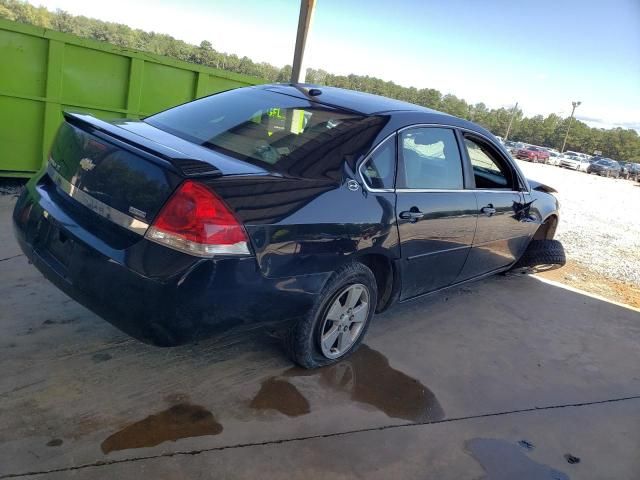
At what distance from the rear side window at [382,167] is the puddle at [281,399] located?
4.12 feet

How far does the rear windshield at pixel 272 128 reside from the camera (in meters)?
3.03

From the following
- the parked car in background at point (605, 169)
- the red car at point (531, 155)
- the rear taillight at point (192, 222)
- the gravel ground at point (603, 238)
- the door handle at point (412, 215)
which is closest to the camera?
the rear taillight at point (192, 222)

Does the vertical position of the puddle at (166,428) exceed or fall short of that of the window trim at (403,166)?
it falls short

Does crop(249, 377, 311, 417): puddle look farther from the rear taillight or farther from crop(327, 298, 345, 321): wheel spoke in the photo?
the rear taillight

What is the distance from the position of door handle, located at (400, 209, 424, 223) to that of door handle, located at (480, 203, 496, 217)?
37.9 inches

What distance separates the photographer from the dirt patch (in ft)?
20.5

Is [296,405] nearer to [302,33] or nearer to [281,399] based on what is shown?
[281,399]

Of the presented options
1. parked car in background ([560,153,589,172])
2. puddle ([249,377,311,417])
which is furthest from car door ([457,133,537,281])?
parked car in background ([560,153,589,172])

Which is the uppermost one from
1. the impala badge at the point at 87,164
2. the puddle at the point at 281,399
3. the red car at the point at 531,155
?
the red car at the point at 531,155

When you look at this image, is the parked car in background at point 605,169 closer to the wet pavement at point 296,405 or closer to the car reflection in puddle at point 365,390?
the wet pavement at point 296,405

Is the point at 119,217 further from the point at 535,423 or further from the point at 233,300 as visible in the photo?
the point at 535,423

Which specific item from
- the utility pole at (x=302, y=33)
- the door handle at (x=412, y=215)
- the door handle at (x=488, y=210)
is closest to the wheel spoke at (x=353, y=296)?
the door handle at (x=412, y=215)

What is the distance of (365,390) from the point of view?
324 centimetres

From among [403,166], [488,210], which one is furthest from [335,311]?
[488,210]
